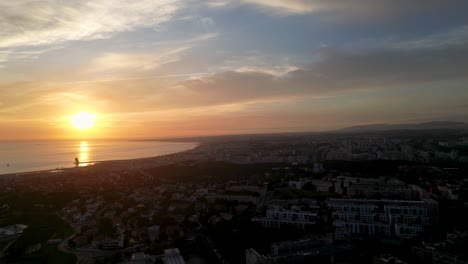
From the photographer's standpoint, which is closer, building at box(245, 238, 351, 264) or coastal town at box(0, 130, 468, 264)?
building at box(245, 238, 351, 264)

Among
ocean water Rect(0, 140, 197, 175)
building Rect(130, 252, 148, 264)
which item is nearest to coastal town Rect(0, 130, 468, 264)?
building Rect(130, 252, 148, 264)

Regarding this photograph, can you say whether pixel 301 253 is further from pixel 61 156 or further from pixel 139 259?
pixel 61 156

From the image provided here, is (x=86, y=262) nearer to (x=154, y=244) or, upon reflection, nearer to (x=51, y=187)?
(x=154, y=244)

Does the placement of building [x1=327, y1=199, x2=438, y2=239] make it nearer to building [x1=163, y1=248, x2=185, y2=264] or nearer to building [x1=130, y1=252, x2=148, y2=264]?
building [x1=163, y1=248, x2=185, y2=264]

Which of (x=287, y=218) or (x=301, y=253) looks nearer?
(x=301, y=253)

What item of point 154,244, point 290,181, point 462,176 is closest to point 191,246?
point 154,244

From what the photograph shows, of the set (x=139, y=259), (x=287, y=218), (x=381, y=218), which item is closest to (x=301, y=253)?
(x=287, y=218)
